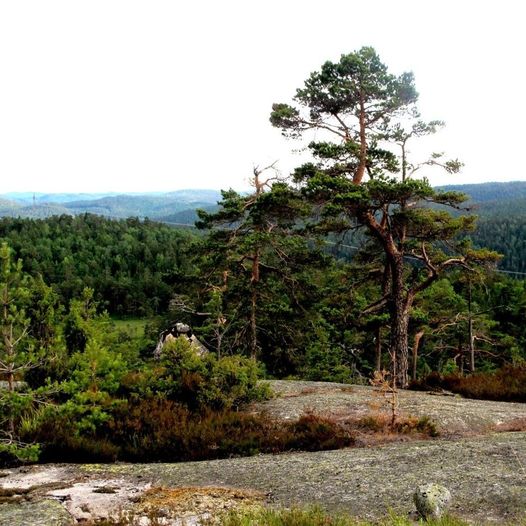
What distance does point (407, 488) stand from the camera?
7016 millimetres

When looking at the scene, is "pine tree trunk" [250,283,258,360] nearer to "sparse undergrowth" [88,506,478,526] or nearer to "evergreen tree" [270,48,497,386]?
"evergreen tree" [270,48,497,386]

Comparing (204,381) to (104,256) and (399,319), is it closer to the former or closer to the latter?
(399,319)

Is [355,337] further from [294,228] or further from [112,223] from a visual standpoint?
[112,223]

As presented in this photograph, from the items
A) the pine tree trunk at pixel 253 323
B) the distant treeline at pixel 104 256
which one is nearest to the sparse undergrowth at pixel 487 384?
the pine tree trunk at pixel 253 323

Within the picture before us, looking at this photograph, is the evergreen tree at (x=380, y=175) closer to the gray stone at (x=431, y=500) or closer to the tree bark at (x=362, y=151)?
the tree bark at (x=362, y=151)

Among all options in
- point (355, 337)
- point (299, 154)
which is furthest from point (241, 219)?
point (355, 337)

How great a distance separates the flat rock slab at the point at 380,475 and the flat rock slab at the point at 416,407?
3.03ft

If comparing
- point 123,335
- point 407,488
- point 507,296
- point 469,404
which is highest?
point 407,488

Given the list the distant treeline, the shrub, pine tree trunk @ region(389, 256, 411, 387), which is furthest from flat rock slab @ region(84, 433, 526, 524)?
the distant treeline

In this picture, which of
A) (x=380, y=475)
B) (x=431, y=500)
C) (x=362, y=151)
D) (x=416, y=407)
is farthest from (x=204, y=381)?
(x=362, y=151)

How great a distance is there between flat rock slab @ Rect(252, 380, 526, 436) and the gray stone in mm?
4126

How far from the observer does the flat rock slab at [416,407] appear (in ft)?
34.0

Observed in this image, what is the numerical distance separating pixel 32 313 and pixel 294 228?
1632 cm

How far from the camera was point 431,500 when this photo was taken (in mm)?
5953
